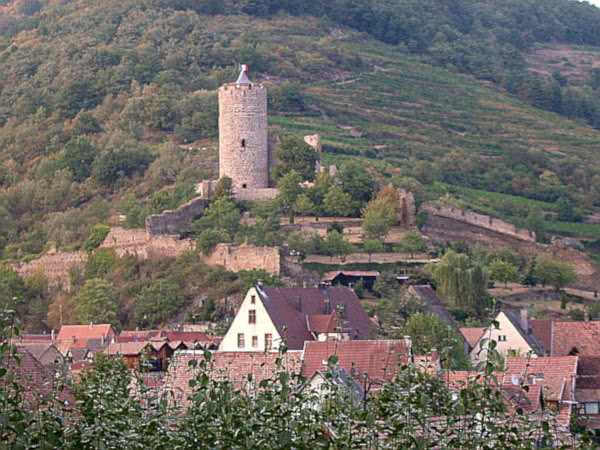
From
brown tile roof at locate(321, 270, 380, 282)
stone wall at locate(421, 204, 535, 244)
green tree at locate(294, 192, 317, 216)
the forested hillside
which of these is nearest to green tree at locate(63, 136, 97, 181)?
the forested hillside

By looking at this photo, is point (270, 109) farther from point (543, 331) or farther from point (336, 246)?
point (543, 331)

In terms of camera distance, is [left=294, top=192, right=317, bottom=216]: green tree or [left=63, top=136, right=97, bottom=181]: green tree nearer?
[left=294, top=192, right=317, bottom=216]: green tree

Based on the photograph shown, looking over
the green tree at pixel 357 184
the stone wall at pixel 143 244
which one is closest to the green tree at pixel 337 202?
the green tree at pixel 357 184

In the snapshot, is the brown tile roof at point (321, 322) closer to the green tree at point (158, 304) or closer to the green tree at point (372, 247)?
the green tree at point (158, 304)

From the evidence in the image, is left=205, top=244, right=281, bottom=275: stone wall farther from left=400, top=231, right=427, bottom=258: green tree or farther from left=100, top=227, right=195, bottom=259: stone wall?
left=400, top=231, right=427, bottom=258: green tree

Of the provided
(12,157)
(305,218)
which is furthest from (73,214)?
(12,157)

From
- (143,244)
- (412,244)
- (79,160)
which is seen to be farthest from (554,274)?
(79,160)

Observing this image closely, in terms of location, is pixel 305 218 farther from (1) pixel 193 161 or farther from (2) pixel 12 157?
(2) pixel 12 157
